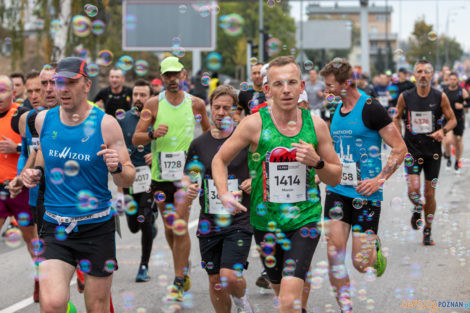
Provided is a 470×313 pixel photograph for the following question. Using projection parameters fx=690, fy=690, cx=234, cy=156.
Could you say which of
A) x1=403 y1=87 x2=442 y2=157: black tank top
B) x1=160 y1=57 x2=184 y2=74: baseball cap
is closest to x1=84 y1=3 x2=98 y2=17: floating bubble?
x1=160 y1=57 x2=184 y2=74: baseball cap

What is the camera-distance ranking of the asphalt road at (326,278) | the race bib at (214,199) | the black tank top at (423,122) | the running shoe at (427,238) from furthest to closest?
the black tank top at (423,122)
the running shoe at (427,238)
the asphalt road at (326,278)
the race bib at (214,199)

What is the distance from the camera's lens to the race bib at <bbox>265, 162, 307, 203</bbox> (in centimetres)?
402

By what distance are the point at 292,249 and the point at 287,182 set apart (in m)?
0.40

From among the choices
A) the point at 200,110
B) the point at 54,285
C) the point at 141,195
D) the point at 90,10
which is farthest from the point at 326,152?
the point at 90,10

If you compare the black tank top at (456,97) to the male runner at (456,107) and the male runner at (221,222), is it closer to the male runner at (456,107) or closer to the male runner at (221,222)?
the male runner at (456,107)

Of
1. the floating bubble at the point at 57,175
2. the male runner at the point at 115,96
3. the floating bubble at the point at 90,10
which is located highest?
the floating bubble at the point at 90,10

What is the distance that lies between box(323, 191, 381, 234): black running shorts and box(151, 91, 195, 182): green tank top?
1.58 meters

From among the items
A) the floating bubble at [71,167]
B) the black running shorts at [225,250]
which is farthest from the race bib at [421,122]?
the floating bubble at [71,167]

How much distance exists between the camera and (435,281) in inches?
243

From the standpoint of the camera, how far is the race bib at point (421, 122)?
7.86 meters

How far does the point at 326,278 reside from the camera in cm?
672

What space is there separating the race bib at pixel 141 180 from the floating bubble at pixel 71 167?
2576mm

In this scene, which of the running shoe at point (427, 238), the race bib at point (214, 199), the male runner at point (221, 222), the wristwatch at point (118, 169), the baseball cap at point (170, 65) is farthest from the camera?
the running shoe at point (427, 238)

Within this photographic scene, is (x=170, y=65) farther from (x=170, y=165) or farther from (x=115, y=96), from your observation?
(x=115, y=96)
